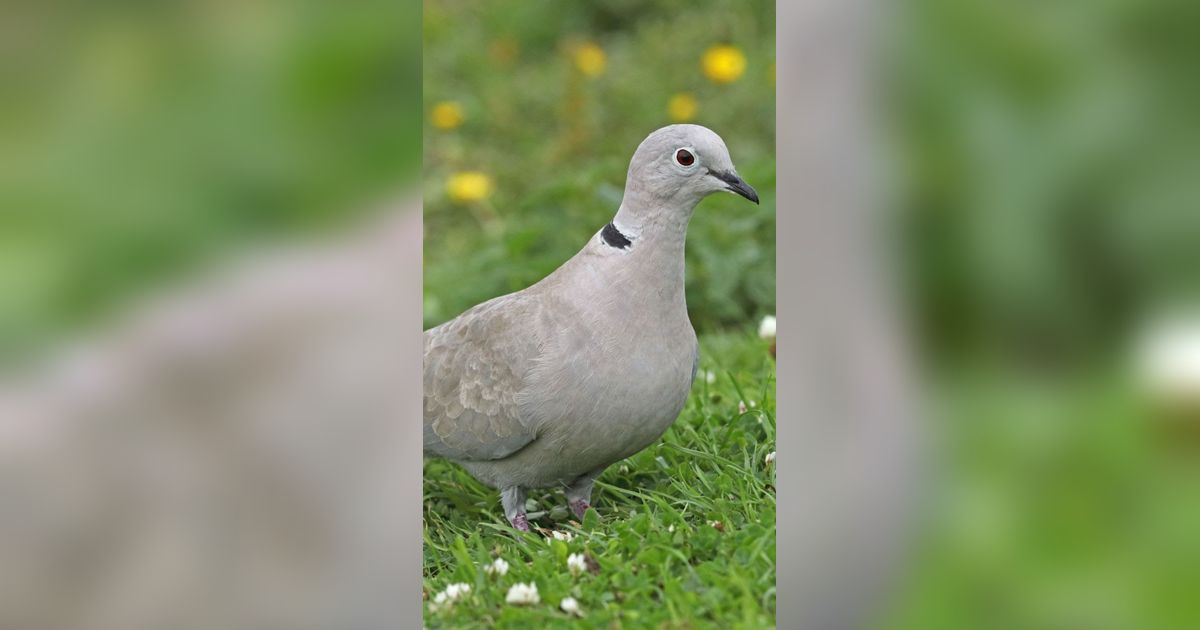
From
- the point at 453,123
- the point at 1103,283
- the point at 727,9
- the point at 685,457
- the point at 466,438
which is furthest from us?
the point at 727,9

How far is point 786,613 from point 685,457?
88 cm

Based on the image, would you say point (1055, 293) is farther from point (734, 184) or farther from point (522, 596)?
point (522, 596)

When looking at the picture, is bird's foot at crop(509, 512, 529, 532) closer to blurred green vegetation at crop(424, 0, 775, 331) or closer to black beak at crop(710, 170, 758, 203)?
black beak at crop(710, 170, 758, 203)

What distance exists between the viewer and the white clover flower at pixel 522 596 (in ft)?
7.17

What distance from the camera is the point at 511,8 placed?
6324 mm

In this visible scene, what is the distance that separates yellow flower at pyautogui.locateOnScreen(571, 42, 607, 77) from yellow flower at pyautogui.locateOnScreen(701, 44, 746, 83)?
47 centimetres

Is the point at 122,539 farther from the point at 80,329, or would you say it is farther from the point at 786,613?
the point at 786,613

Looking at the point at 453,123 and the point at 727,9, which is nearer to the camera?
the point at 453,123

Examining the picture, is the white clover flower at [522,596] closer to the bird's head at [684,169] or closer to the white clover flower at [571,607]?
the white clover flower at [571,607]

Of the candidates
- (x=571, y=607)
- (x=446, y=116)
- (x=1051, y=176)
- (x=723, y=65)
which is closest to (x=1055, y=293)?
(x=1051, y=176)

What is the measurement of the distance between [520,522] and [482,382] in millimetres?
319

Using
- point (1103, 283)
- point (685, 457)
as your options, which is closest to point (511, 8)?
point (685, 457)

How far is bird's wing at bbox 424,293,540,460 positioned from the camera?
8.57ft

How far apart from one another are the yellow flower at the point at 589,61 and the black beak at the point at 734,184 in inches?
124
